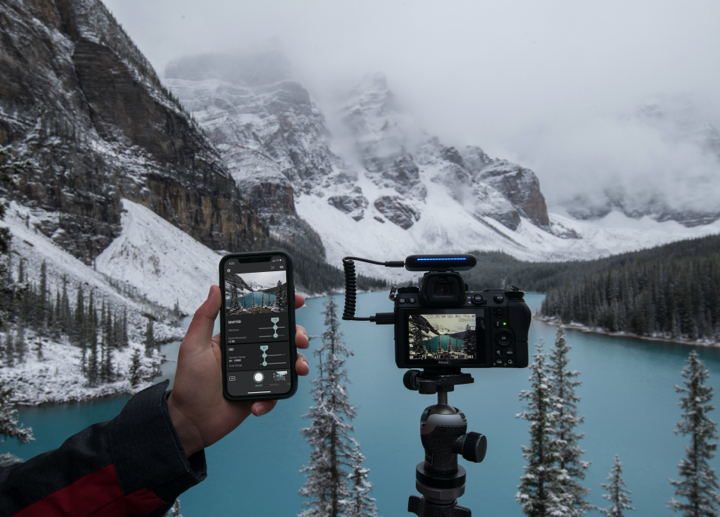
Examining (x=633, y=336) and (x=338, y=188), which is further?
(x=338, y=188)

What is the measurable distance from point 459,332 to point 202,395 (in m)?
1.45

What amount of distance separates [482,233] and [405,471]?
13959 centimetres

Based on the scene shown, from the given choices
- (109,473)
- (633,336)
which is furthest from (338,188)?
(109,473)

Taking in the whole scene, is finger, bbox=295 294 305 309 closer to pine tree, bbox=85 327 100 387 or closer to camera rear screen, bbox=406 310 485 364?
camera rear screen, bbox=406 310 485 364

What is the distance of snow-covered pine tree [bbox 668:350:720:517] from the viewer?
33.5ft

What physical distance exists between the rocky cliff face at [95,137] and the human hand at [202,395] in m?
43.5

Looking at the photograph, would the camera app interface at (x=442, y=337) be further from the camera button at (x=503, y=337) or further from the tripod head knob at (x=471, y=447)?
the tripod head knob at (x=471, y=447)

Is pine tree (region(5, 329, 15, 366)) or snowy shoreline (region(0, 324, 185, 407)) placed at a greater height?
pine tree (region(5, 329, 15, 366))

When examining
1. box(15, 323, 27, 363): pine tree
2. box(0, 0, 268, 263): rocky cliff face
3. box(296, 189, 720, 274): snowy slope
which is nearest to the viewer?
box(15, 323, 27, 363): pine tree

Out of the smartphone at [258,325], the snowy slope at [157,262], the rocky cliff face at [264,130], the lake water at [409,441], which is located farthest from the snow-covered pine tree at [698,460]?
the rocky cliff face at [264,130]

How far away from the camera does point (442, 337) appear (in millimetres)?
2303

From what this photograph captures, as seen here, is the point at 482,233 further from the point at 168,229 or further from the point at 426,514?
the point at 426,514

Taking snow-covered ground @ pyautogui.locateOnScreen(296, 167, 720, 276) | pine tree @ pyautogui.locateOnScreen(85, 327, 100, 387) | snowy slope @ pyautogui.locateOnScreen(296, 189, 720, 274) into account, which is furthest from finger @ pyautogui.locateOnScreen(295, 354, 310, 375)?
snowy slope @ pyautogui.locateOnScreen(296, 189, 720, 274)

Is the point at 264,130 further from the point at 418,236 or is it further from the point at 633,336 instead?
the point at 633,336
